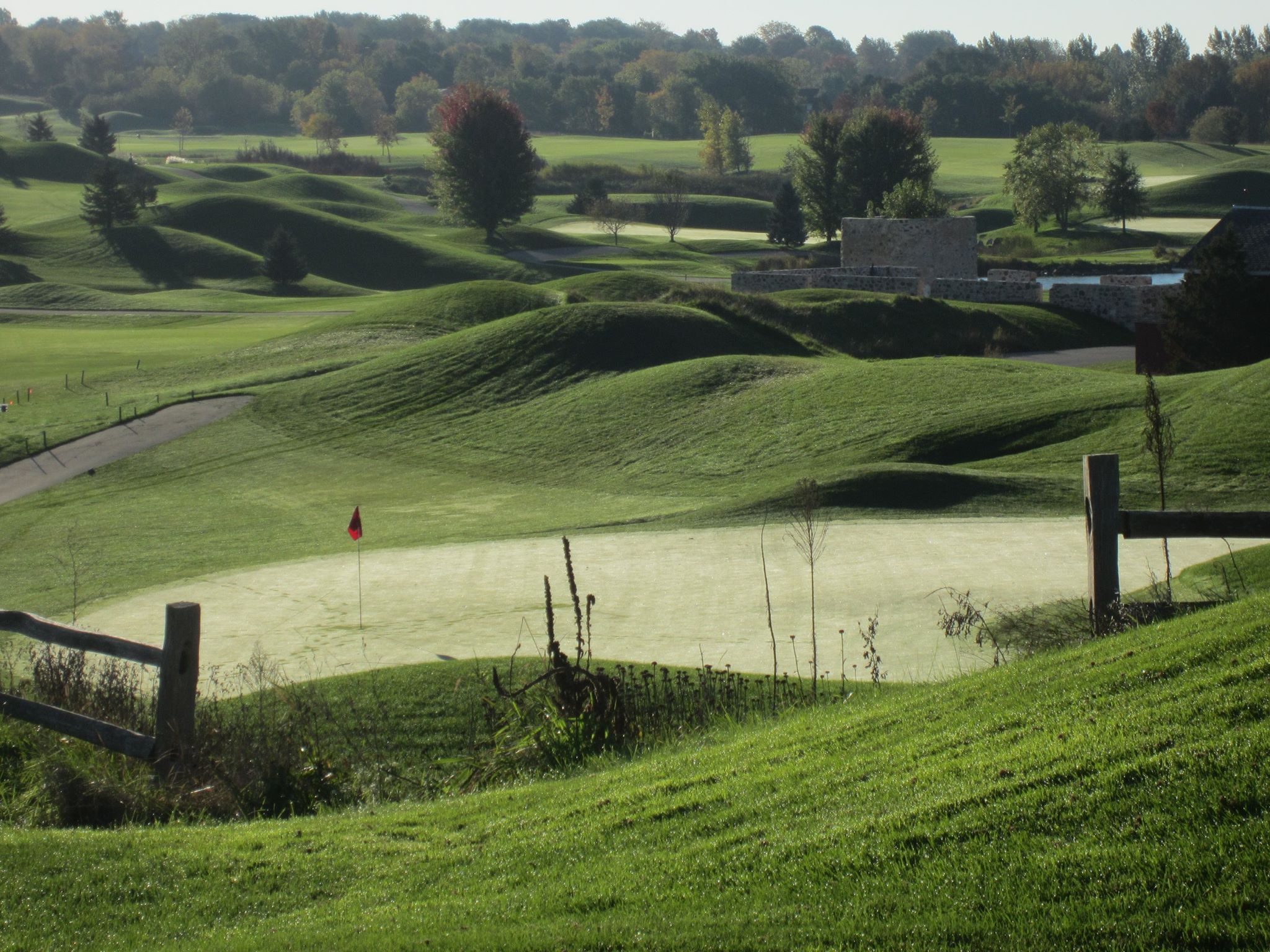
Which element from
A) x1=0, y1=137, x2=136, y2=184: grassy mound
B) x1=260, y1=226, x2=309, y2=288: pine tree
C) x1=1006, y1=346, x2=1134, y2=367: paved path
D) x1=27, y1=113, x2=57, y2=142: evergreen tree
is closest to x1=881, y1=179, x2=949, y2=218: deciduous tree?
x1=1006, y1=346, x2=1134, y2=367: paved path

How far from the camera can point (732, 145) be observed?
442 feet

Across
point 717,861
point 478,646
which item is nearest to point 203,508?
point 478,646

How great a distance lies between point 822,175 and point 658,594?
252 ft

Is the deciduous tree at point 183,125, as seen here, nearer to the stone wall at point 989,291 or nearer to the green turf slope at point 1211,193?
the green turf slope at point 1211,193

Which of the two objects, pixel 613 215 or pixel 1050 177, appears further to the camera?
pixel 613 215

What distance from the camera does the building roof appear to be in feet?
134

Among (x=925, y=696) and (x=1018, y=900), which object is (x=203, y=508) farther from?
(x=1018, y=900)

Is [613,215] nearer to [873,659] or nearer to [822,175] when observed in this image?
[822,175]

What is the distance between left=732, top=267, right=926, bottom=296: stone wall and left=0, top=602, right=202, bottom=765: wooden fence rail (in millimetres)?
38161

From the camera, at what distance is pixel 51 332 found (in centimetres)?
5281

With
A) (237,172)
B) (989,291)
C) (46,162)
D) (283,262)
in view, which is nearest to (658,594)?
(989,291)

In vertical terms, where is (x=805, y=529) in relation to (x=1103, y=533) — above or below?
below

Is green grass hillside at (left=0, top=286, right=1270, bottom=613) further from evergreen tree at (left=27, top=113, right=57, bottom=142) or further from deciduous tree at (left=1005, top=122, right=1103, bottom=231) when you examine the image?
evergreen tree at (left=27, top=113, right=57, bottom=142)

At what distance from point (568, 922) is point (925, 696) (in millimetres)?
3594
